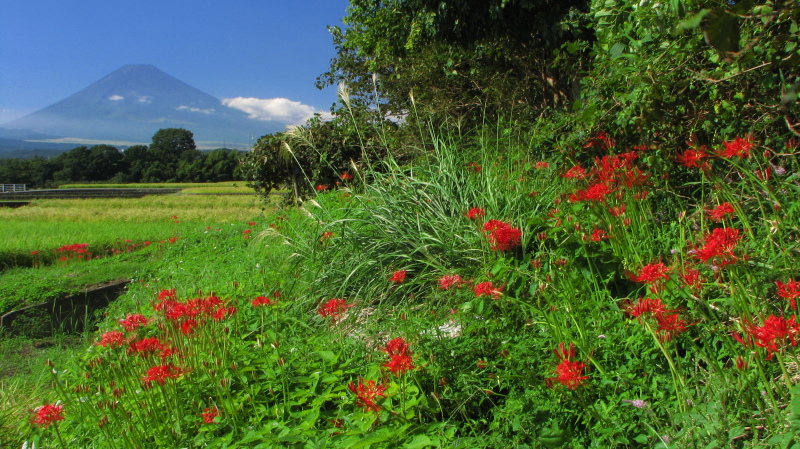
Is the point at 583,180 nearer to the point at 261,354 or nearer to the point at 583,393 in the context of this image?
the point at 583,393

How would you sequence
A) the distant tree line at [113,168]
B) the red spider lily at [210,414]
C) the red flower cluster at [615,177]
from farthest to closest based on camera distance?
the distant tree line at [113,168], the red flower cluster at [615,177], the red spider lily at [210,414]

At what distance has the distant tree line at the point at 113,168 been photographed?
60.8 meters

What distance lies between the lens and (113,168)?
6681 centimetres

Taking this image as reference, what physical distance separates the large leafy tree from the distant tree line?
51.4 meters

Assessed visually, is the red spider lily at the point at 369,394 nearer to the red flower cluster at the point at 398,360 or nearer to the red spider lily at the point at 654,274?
the red flower cluster at the point at 398,360

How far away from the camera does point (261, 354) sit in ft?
7.89

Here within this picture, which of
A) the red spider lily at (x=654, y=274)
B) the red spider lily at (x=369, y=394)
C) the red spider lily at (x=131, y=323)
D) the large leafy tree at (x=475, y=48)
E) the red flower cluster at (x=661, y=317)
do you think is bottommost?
the red spider lily at (x=369, y=394)

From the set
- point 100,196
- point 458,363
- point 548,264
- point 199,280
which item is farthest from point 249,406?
point 100,196

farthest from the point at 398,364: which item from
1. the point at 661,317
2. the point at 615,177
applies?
the point at 615,177

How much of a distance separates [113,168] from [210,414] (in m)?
74.6

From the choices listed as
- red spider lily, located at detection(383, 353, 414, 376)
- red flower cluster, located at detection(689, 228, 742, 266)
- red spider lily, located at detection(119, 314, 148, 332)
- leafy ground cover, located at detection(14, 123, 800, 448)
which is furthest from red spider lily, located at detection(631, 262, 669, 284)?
red spider lily, located at detection(119, 314, 148, 332)

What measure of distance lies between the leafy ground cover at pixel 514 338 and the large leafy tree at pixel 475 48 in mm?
3797

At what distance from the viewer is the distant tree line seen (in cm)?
6078

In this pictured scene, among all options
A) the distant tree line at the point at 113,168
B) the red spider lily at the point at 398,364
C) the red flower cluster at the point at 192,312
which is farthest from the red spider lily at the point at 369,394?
the distant tree line at the point at 113,168
